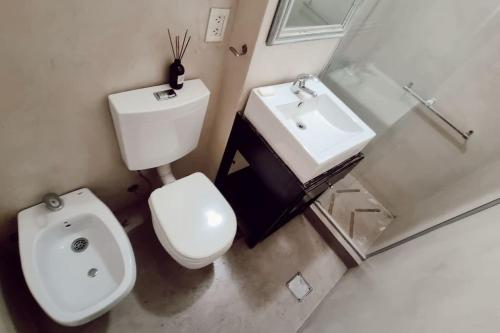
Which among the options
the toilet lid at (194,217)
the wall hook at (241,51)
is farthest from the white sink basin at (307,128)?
the toilet lid at (194,217)

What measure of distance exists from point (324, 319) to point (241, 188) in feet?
2.85

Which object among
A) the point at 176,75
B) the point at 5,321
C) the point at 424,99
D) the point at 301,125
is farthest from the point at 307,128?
the point at 5,321

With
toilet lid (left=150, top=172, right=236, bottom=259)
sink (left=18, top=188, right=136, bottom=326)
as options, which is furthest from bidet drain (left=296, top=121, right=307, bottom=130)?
sink (left=18, top=188, right=136, bottom=326)

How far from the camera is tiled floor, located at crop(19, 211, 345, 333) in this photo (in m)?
1.27

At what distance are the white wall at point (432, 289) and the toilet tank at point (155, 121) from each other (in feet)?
3.47

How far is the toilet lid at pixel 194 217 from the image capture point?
1.08 m

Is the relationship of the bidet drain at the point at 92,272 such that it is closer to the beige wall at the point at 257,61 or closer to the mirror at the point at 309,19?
the beige wall at the point at 257,61

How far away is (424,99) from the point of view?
5.27 ft

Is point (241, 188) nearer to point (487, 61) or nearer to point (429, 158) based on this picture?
point (429, 158)

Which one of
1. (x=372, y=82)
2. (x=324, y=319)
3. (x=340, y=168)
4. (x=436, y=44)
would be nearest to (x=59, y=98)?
(x=340, y=168)

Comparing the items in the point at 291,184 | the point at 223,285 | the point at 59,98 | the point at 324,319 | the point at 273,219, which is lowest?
the point at 223,285

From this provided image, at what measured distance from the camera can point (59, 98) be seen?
83 cm

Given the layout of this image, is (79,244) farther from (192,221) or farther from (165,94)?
(165,94)

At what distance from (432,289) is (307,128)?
0.79m
